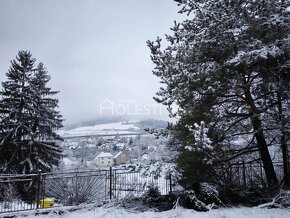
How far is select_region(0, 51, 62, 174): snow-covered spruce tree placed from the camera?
18.7 meters

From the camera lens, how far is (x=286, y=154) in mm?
9039

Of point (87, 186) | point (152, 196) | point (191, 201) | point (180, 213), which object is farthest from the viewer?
point (87, 186)

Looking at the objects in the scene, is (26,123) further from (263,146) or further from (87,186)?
(263,146)

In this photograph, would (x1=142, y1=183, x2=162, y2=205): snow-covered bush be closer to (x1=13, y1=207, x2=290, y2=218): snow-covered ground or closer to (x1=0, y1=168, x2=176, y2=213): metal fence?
(x1=0, y1=168, x2=176, y2=213): metal fence

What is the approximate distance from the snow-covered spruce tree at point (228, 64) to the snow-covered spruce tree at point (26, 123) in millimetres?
14248

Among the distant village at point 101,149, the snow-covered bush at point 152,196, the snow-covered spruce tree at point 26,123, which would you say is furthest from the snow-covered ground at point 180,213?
the distant village at point 101,149

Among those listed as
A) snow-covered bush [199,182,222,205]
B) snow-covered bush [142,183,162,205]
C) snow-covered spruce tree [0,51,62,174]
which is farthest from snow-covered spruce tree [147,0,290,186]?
snow-covered spruce tree [0,51,62,174]

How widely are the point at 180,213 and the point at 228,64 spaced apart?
187 inches

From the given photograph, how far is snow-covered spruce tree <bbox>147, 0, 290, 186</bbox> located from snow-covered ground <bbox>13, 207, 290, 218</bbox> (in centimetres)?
171

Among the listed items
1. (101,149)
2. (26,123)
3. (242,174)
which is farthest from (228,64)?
(101,149)

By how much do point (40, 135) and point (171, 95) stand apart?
15.3 metres

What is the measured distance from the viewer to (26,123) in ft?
64.1

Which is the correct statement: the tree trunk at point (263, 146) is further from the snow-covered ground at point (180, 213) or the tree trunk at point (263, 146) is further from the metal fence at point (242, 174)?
the snow-covered ground at point (180, 213)

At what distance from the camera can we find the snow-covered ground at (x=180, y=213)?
22.0 ft
